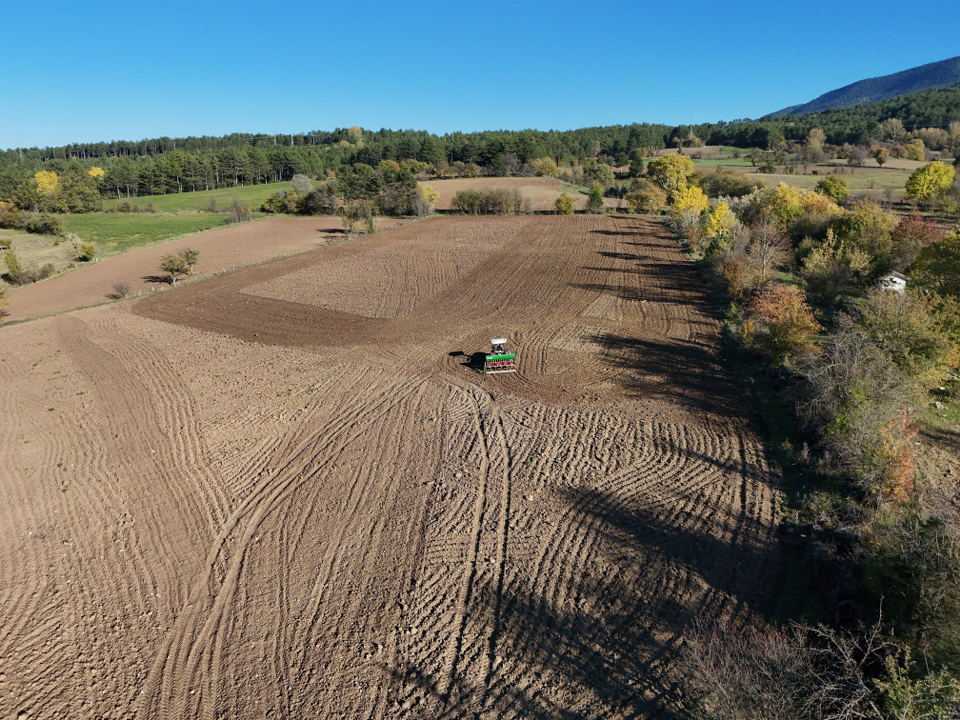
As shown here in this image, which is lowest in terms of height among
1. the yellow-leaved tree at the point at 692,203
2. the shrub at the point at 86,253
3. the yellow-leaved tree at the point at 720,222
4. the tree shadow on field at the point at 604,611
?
the tree shadow on field at the point at 604,611

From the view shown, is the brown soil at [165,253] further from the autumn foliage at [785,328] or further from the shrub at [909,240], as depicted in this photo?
the shrub at [909,240]

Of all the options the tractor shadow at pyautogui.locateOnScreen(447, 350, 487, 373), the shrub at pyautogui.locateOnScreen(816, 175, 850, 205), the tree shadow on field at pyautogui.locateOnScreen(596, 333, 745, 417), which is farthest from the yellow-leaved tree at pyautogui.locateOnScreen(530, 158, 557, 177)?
the tractor shadow at pyautogui.locateOnScreen(447, 350, 487, 373)

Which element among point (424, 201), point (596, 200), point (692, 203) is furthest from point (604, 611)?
point (424, 201)

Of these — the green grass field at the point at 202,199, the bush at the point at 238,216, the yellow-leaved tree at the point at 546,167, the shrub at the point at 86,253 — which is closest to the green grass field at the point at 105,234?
the shrub at the point at 86,253

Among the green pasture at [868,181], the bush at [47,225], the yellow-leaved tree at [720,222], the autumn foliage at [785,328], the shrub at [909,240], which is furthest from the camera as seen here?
the green pasture at [868,181]

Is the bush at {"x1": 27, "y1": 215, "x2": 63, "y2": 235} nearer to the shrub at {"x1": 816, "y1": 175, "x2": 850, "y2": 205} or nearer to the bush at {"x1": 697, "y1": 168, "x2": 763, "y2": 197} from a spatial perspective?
the bush at {"x1": 697, "y1": 168, "x2": 763, "y2": 197}

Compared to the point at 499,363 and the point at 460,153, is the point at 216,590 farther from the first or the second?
the point at 460,153

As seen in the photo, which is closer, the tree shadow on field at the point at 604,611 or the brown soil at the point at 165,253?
the tree shadow on field at the point at 604,611
